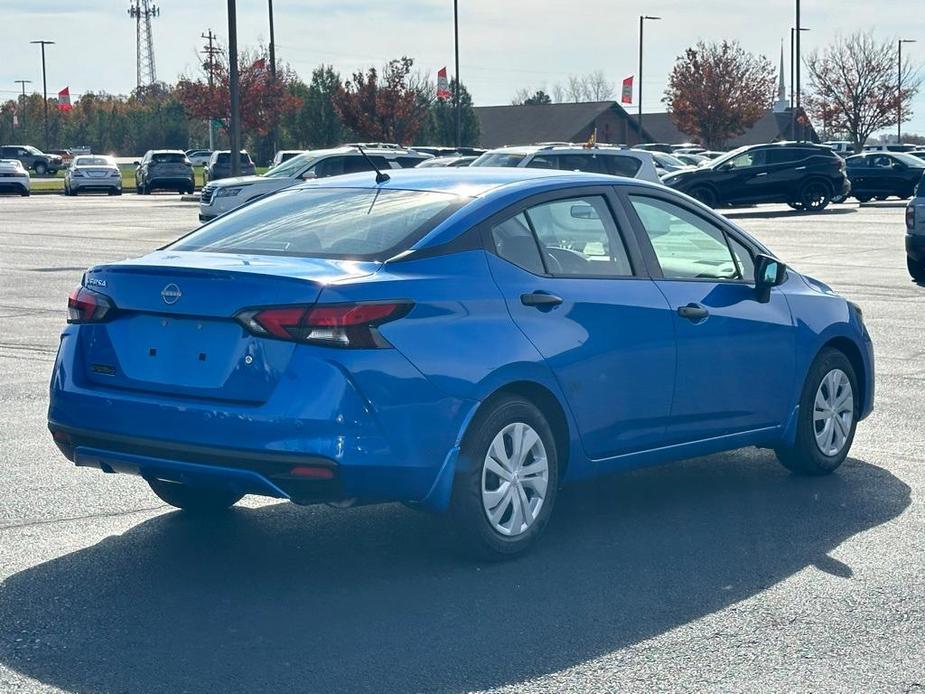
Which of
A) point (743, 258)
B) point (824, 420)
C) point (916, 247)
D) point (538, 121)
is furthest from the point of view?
point (538, 121)

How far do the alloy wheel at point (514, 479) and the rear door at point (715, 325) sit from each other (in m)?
0.93

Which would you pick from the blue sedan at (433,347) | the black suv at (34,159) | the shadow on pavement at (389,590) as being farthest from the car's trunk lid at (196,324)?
the black suv at (34,159)

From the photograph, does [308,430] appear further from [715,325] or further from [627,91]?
[627,91]

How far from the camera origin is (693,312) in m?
6.91

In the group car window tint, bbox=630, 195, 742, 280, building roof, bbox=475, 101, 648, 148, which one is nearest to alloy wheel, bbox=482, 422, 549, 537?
car window tint, bbox=630, 195, 742, 280

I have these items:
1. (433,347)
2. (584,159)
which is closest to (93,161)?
(584,159)

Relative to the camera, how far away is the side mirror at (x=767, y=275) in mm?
7297

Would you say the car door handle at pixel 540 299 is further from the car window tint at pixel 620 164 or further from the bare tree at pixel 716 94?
the bare tree at pixel 716 94

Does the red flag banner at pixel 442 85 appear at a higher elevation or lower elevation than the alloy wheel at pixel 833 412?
higher

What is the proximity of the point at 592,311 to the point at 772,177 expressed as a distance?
113 ft

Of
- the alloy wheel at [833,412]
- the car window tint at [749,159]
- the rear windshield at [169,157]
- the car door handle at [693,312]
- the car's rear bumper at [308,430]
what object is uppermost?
the rear windshield at [169,157]

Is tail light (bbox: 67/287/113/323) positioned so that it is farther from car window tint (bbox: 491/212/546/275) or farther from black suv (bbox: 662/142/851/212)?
black suv (bbox: 662/142/851/212)

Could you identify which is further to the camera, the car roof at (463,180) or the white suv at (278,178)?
the white suv at (278,178)

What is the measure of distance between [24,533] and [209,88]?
66.9m
